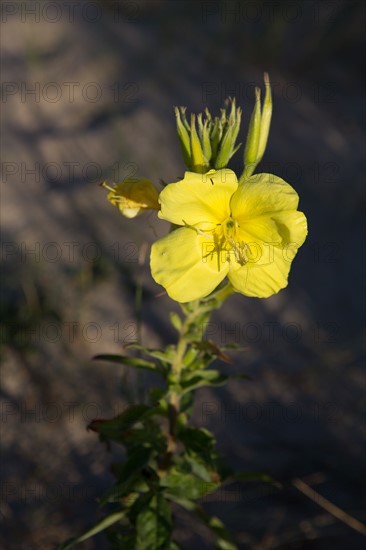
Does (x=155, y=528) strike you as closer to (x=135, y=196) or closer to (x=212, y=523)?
(x=212, y=523)

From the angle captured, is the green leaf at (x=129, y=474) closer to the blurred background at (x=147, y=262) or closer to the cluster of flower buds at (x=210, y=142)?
the blurred background at (x=147, y=262)

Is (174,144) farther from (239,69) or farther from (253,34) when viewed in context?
(253,34)

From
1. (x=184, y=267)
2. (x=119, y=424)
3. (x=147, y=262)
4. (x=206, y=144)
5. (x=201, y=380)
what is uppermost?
(x=206, y=144)

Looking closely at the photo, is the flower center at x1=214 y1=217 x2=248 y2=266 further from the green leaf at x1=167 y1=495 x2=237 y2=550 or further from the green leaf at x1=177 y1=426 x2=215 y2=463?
the green leaf at x1=167 y1=495 x2=237 y2=550

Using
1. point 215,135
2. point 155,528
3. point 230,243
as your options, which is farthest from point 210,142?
point 155,528

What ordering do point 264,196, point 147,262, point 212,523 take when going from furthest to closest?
point 147,262, point 212,523, point 264,196

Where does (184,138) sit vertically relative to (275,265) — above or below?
above
